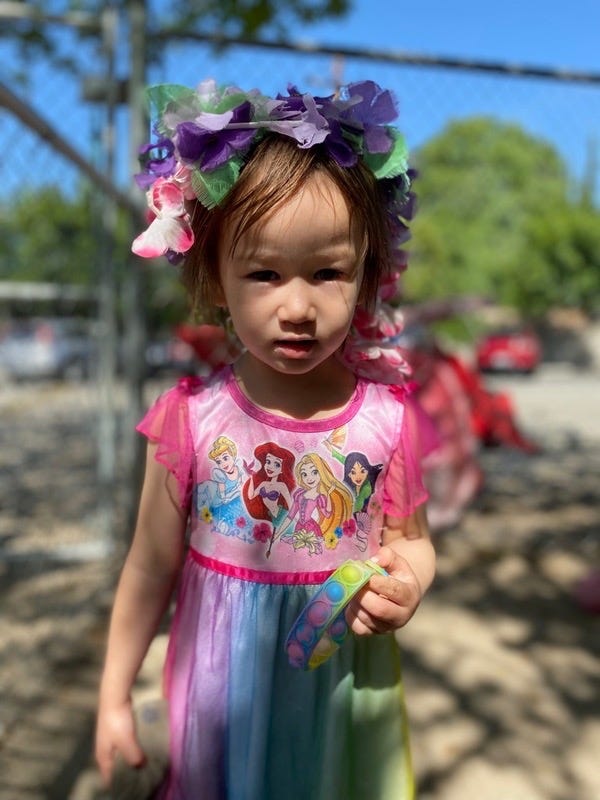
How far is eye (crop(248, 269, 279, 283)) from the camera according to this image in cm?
114

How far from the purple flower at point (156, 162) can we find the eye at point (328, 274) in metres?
0.27

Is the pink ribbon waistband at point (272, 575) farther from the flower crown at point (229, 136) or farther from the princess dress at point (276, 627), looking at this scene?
the flower crown at point (229, 136)

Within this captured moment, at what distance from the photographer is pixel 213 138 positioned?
1138mm

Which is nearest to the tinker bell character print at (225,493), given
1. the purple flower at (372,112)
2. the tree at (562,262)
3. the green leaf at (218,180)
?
the green leaf at (218,180)

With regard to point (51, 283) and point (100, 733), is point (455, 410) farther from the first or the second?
point (100, 733)

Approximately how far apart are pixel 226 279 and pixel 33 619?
2706 millimetres

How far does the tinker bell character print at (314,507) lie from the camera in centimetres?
121

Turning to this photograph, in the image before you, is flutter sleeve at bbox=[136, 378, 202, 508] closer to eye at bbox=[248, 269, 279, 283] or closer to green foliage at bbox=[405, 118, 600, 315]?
eye at bbox=[248, 269, 279, 283]

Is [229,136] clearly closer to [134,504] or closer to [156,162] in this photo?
[156,162]

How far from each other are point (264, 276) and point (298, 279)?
2.0 inches

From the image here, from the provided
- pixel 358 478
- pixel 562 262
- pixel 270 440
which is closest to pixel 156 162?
pixel 270 440

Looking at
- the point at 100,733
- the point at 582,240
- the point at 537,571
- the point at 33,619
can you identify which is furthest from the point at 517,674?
the point at 582,240

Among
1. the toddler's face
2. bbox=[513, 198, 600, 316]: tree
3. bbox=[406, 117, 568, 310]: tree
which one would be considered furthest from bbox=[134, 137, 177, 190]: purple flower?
bbox=[406, 117, 568, 310]: tree

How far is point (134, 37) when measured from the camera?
3352 millimetres
